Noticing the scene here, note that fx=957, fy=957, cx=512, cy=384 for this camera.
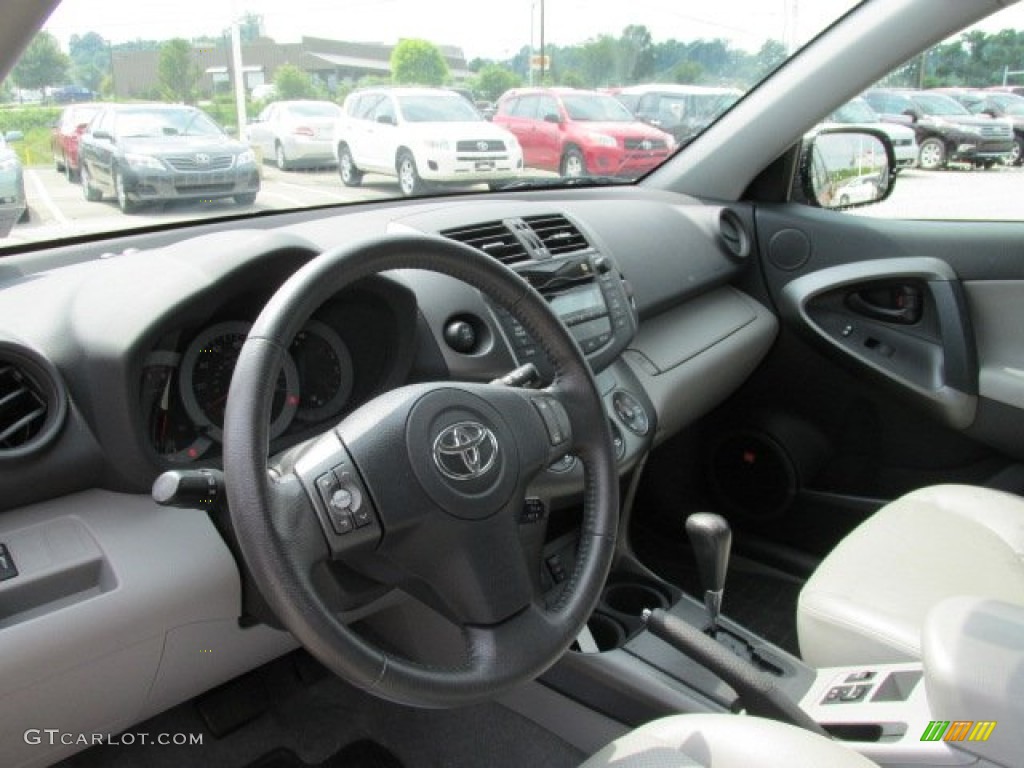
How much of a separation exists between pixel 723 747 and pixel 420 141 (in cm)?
178

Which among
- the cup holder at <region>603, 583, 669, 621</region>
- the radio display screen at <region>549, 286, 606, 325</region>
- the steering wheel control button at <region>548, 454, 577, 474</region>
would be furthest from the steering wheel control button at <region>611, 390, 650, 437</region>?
the cup holder at <region>603, 583, 669, 621</region>

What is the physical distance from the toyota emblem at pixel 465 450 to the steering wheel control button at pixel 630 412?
0.96 metres

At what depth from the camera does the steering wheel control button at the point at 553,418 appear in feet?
4.63

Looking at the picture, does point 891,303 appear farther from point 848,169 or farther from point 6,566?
point 6,566

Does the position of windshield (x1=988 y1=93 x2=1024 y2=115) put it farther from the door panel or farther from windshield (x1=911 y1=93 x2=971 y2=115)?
the door panel

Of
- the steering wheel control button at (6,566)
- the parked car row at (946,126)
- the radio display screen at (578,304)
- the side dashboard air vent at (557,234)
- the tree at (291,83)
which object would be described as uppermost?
the tree at (291,83)

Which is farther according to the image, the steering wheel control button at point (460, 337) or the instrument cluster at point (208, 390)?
the steering wheel control button at point (460, 337)

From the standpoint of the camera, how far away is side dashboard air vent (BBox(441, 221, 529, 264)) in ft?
7.15

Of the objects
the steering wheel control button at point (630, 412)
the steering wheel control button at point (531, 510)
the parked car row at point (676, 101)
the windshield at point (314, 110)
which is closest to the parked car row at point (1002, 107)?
the parked car row at point (676, 101)

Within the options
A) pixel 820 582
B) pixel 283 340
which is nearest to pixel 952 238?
pixel 820 582

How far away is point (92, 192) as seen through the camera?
1857 mm

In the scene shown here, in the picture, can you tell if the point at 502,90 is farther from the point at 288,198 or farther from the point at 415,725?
the point at 415,725

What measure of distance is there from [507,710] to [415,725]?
226 millimetres

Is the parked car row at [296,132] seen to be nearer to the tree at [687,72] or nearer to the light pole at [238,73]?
the light pole at [238,73]
